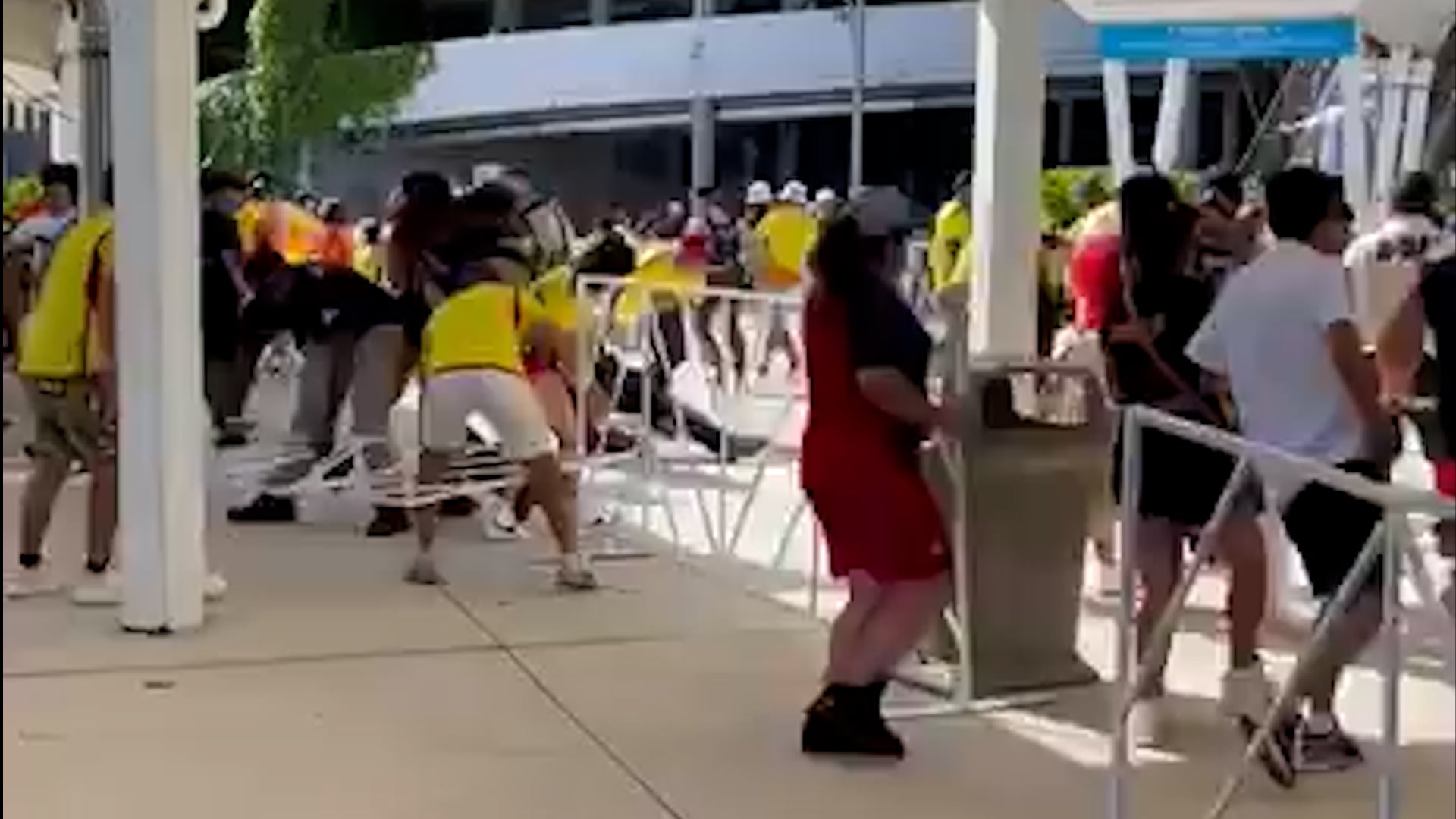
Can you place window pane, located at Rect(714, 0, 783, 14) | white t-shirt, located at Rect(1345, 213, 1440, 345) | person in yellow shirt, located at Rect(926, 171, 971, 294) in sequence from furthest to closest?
1. window pane, located at Rect(714, 0, 783, 14)
2. person in yellow shirt, located at Rect(926, 171, 971, 294)
3. white t-shirt, located at Rect(1345, 213, 1440, 345)

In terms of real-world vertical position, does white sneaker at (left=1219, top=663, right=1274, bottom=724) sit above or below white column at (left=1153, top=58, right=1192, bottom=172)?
below

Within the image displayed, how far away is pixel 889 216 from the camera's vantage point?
19.6 ft

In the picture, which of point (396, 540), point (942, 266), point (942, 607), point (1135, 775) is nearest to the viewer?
point (1135, 775)

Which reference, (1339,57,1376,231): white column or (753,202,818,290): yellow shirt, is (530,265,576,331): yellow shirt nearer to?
(753,202,818,290): yellow shirt

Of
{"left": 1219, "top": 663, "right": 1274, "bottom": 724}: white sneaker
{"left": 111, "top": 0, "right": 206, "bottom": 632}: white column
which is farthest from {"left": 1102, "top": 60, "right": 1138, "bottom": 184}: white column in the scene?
{"left": 1219, "top": 663, "right": 1274, "bottom": 724}: white sneaker

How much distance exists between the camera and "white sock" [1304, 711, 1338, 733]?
204 inches

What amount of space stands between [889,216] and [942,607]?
110 cm

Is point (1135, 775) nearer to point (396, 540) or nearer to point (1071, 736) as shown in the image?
point (1071, 736)

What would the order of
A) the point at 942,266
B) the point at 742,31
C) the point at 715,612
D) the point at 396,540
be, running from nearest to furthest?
1. the point at 715,612
2. the point at 396,540
3. the point at 942,266
4. the point at 742,31

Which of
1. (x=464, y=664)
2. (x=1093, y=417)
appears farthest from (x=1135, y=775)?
(x=464, y=664)

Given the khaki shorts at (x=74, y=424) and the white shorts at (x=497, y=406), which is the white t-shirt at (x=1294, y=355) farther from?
the khaki shorts at (x=74, y=424)

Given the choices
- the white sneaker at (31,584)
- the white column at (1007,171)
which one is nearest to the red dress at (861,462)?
the white sneaker at (31,584)

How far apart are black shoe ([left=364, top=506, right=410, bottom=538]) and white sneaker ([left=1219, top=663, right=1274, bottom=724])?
477 cm

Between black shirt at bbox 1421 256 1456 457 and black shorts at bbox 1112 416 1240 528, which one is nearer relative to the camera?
black shirt at bbox 1421 256 1456 457
